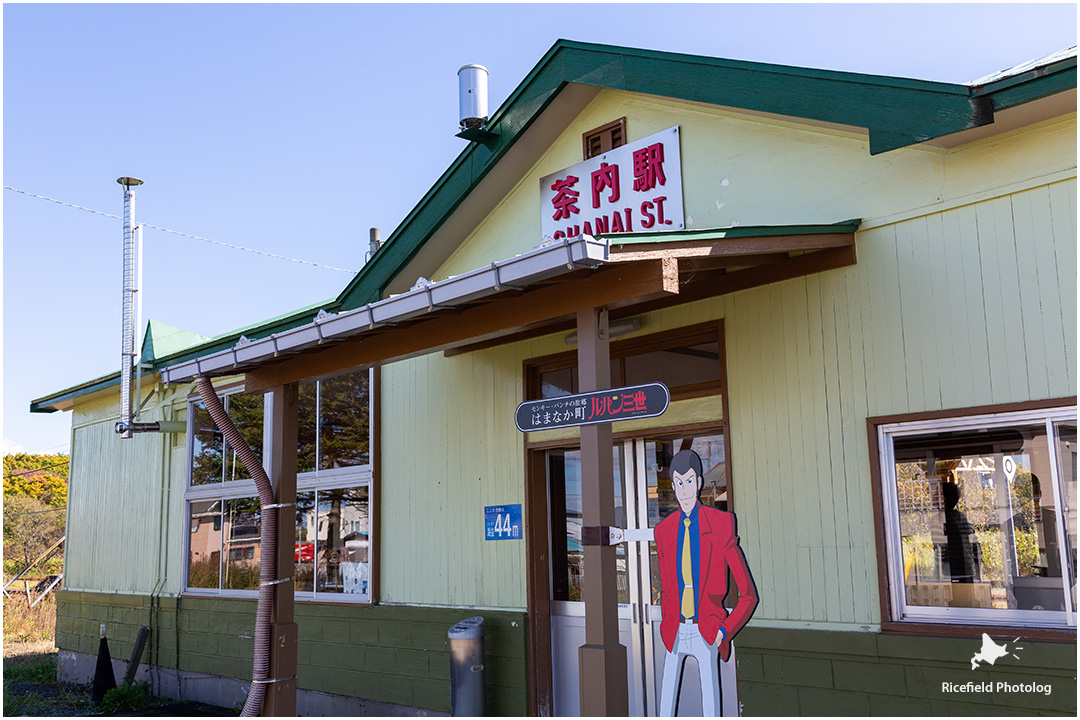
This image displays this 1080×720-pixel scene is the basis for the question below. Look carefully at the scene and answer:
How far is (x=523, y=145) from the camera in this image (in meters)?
7.76

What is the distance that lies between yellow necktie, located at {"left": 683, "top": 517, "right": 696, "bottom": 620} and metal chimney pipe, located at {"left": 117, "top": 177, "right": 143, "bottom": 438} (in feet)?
29.3

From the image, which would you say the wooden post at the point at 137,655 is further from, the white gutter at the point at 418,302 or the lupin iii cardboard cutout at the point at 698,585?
the lupin iii cardboard cutout at the point at 698,585

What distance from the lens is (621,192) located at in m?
7.20

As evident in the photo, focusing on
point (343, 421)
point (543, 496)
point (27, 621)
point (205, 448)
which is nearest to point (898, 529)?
point (543, 496)

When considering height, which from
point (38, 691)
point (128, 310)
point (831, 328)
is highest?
point (128, 310)

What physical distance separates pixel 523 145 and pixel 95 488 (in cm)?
944

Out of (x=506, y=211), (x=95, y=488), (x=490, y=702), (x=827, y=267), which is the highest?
(x=506, y=211)

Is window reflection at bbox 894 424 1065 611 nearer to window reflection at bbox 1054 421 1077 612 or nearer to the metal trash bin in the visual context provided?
window reflection at bbox 1054 421 1077 612

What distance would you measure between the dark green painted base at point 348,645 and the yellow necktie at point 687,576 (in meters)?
2.71

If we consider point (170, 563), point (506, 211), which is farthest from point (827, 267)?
point (170, 563)

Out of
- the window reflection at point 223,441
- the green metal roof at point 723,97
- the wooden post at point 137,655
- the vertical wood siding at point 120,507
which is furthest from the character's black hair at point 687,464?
the wooden post at point 137,655

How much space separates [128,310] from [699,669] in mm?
9338

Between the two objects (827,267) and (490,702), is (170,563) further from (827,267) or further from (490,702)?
(827,267)

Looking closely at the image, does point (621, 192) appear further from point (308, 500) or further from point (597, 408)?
point (308, 500)
